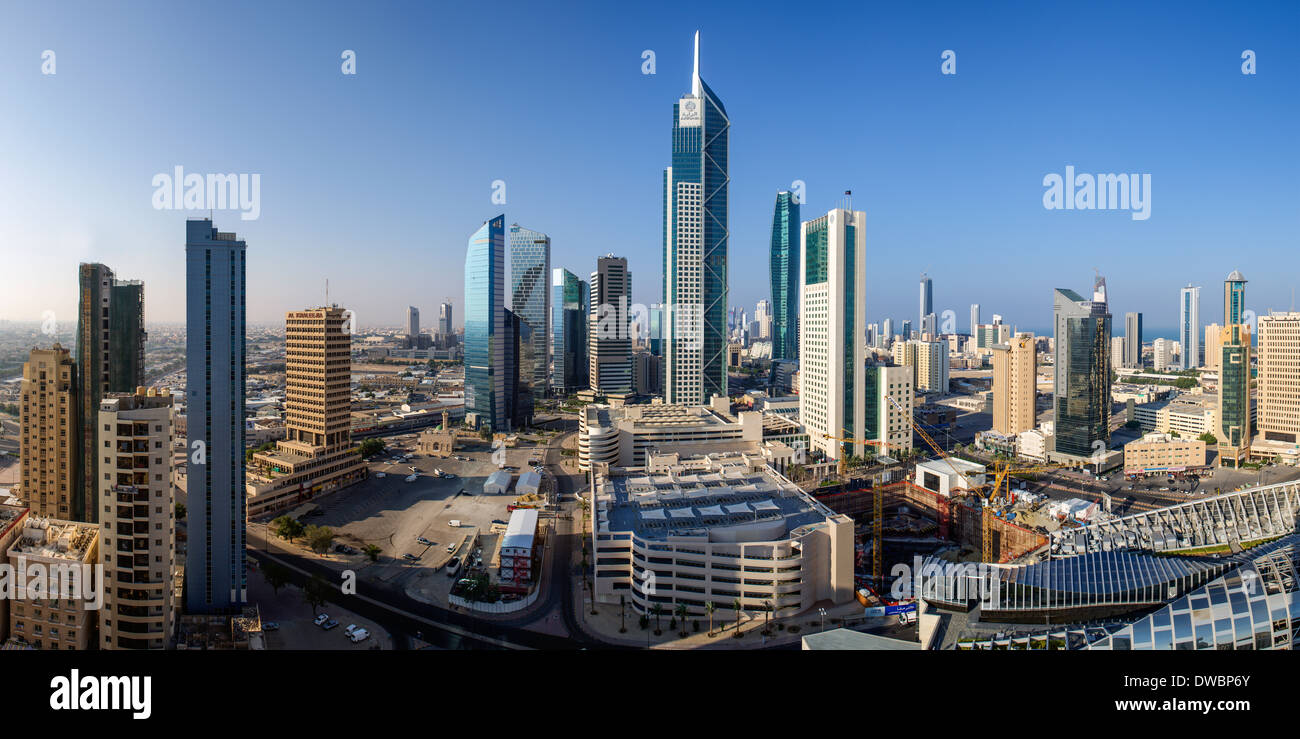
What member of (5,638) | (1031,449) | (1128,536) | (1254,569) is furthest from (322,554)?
(1031,449)

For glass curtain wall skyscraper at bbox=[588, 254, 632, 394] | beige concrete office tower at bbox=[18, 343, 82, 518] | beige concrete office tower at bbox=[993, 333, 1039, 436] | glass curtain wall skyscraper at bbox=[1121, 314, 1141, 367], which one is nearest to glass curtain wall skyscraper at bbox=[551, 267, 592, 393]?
glass curtain wall skyscraper at bbox=[588, 254, 632, 394]

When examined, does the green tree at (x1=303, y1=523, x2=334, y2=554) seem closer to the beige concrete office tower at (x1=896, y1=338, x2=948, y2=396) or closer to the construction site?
the construction site

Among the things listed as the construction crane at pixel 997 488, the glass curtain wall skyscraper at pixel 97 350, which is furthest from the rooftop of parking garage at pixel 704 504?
the glass curtain wall skyscraper at pixel 97 350

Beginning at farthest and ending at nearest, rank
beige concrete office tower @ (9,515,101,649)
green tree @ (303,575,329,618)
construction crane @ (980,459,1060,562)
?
1. construction crane @ (980,459,1060,562)
2. green tree @ (303,575,329,618)
3. beige concrete office tower @ (9,515,101,649)

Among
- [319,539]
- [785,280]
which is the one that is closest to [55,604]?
[319,539]

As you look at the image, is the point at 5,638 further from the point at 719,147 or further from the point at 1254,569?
the point at 719,147

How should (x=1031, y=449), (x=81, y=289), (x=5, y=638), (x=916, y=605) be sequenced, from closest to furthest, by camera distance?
(x=5, y=638) → (x=916, y=605) → (x=81, y=289) → (x=1031, y=449)

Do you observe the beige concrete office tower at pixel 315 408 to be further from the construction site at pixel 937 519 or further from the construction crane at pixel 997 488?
the construction crane at pixel 997 488
